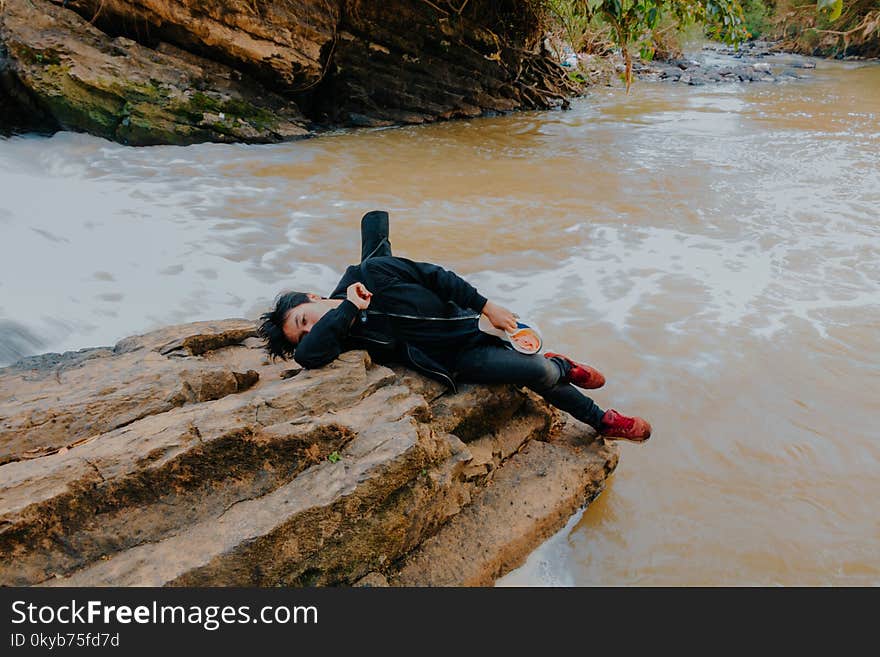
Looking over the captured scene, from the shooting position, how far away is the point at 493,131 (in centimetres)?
1132

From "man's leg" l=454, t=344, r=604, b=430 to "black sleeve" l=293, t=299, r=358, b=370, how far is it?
23.5 inches

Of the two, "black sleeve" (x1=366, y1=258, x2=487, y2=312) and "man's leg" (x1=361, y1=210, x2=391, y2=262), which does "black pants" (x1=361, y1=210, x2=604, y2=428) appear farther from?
"man's leg" (x1=361, y1=210, x2=391, y2=262)

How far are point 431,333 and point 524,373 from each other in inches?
19.2

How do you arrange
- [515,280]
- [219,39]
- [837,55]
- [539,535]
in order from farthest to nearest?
[837,55] < [219,39] < [515,280] < [539,535]

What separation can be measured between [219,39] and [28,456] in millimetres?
9107

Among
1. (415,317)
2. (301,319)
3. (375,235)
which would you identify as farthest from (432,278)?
(301,319)

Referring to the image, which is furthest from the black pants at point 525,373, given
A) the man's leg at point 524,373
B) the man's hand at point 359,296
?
the man's hand at point 359,296

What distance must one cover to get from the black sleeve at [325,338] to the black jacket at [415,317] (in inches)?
1.8

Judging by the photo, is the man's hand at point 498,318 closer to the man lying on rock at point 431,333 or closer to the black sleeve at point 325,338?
the man lying on rock at point 431,333

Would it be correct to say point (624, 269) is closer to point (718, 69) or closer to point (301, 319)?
point (301, 319)

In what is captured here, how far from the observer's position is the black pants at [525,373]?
3.10m

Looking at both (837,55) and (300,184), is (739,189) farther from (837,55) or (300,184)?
(837,55)

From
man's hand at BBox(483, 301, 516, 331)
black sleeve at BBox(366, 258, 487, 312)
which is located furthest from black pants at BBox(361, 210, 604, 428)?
black sleeve at BBox(366, 258, 487, 312)
